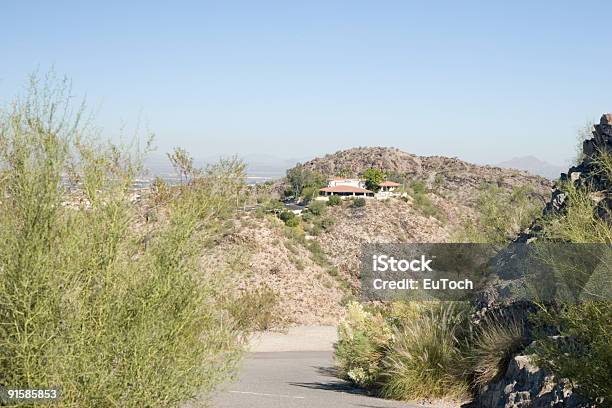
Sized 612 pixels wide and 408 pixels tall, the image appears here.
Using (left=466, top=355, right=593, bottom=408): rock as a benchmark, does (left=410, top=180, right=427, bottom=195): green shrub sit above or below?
above

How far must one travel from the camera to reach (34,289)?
6.24m

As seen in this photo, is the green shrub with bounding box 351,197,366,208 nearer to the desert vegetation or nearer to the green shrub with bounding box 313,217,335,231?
the green shrub with bounding box 313,217,335,231

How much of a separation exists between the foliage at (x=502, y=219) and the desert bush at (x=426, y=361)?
6.02 metres

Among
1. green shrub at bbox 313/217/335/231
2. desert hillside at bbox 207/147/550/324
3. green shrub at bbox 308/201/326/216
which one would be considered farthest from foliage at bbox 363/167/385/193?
green shrub at bbox 313/217/335/231

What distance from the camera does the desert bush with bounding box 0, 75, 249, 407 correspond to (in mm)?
6297

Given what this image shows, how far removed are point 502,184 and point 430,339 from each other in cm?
5935

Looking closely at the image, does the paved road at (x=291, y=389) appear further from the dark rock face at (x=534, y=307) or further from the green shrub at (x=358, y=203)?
the green shrub at (x=358, y=203)

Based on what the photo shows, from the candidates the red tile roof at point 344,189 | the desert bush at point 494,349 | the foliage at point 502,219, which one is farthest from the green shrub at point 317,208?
the desert bush at point 494,349

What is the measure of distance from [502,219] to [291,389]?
10633mm

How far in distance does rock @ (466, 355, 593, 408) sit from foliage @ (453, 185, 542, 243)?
26.4 feet

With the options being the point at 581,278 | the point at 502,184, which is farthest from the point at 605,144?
the point at 502,184

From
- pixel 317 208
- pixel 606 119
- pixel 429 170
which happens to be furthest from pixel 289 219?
pixel 429 170

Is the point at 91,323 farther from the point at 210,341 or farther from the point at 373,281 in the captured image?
the point at 373,281

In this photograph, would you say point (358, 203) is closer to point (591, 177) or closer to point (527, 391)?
point (591, 177)
